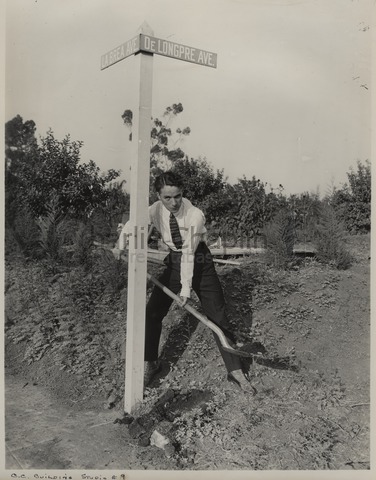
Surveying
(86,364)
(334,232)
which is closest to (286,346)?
(86,364)

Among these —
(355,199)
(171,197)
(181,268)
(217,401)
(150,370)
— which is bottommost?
(217,401)

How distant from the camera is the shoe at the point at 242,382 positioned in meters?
3.64

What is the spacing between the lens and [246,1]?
3352 mm

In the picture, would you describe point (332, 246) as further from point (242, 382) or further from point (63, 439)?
point (63, 439)

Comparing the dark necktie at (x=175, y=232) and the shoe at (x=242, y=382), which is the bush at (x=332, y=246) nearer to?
the shoe at (x=242, y=382)

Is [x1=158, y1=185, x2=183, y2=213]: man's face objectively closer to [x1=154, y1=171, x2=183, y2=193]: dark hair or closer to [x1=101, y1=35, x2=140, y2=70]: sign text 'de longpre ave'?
[x1=154, y1=171, x2=183, y2=193]: dark hair

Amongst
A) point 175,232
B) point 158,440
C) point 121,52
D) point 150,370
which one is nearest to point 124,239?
point 175,232

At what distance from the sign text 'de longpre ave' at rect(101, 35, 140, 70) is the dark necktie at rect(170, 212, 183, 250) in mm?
1165

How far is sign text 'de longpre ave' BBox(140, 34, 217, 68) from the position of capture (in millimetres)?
3047

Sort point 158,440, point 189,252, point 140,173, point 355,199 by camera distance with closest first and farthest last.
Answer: point 158,440 → point 140,173 → point 189,252 → point 355,199

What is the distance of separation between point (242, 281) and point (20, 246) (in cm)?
296

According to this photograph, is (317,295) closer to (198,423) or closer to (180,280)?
(180,280)

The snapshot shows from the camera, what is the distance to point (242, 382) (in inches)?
145

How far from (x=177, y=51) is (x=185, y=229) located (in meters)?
1.29
